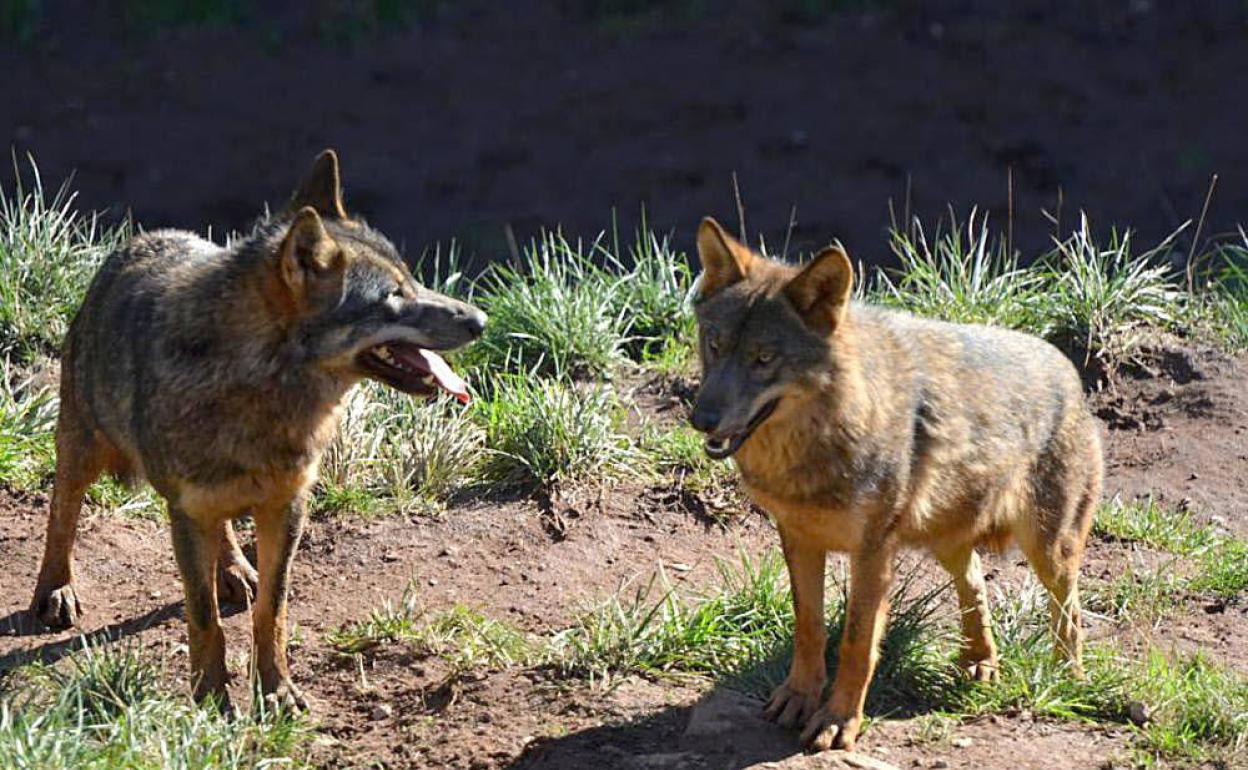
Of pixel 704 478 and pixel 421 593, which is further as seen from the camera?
pixel 704 478

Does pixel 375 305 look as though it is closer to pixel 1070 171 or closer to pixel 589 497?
pixel 589 497

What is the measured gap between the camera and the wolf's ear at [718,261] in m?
6.40

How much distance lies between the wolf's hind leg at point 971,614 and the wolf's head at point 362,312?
203 cm

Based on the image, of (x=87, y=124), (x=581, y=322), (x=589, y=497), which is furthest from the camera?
(x=87, y=124)

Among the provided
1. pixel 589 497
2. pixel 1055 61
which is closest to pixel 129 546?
pixel 589 497

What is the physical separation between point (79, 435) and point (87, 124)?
6.53 meters

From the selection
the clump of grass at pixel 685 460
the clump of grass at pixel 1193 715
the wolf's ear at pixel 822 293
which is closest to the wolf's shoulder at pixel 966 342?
the wolf's ear at pixel 822 293

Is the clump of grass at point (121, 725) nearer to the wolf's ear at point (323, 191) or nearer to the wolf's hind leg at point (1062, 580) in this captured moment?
the wolf's ear at point (323, 191)

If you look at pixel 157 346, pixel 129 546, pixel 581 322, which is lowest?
pixel 129 546

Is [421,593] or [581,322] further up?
[581,322]

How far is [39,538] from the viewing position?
315 inches

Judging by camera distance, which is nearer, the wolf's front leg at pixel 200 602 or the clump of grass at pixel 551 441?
the wolf's front leg at pixel 200 602

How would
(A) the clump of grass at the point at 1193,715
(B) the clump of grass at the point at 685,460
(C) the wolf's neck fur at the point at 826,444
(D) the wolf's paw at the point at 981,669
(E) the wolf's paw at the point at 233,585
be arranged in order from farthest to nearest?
1. (B) the clump of grass at the point at 685,460
2. (E) the wolf's paw at the point at 233,585
3. (D) the wolf's paw at the point at 981,669
4. (A) the clump of grass at the point at 1193,715
5. (C) the wolf's neck fur at the point at 826,444

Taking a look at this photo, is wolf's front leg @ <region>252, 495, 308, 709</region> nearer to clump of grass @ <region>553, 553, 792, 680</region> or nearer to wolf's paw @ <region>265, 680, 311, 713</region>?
wolf's paw @ <region>265, 680, 311, 713</region>
